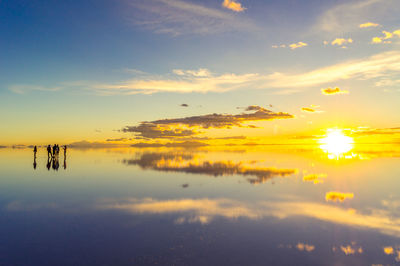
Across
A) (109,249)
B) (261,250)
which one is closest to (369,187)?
(261,250)

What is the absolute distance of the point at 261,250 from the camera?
13922mm

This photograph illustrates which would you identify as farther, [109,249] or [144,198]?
[144,198]

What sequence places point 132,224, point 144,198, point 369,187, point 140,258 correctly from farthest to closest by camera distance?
point 369,187, point 144,198, point 132,224, point 140,258

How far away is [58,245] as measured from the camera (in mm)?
14508

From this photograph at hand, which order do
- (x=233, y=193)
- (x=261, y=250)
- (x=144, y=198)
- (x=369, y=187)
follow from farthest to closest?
1. (x=369, y=187)
2. (x=233, y=193)
3. (x=144, y=198)
4. (x=261, y=250)

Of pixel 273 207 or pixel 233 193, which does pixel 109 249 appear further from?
pixel 233 193

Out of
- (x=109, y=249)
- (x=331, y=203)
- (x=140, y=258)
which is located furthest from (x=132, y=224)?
(x=331, y=203)

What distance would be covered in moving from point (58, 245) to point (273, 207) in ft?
52.4

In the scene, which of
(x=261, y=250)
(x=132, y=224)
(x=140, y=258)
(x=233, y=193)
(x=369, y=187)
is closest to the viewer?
(x=140, y=258)

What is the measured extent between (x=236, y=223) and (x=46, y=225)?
12575 millimetres

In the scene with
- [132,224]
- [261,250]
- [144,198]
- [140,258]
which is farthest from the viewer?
[144,198]

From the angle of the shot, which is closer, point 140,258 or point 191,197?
point 140,258

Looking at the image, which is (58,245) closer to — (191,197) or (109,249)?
(109,249)

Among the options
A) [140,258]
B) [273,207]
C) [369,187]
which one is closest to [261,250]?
[140,258]
